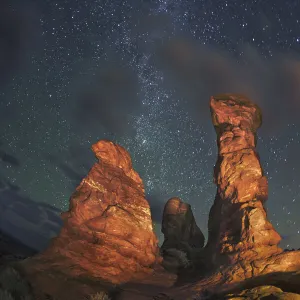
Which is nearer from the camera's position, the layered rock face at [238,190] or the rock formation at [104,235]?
the rock formation at [104,235]

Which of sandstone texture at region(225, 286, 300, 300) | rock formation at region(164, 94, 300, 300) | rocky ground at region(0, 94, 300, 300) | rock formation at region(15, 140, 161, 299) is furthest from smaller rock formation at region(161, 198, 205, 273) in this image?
sandstone texture at region(225, 286, 300, 300)

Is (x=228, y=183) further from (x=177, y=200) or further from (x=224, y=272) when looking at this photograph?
(x=177, y=200)

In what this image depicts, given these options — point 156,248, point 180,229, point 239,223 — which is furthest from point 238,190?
point 180,229

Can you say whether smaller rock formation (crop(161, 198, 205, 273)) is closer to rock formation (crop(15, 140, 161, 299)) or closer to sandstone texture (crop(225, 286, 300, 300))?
rock formation (crop(15, 140, 161, 299))

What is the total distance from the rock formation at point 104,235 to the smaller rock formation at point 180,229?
7280 millimetres

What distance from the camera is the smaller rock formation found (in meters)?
30.0

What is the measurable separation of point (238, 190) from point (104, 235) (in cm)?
1091

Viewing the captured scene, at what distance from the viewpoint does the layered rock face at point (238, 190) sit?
57.7 ft

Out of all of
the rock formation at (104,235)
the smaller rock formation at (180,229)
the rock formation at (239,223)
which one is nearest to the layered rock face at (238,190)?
the rock formation at (239,223)

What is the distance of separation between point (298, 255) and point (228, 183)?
8.74m

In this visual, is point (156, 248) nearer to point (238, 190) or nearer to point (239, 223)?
point (239, 223)

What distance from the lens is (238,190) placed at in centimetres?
2209

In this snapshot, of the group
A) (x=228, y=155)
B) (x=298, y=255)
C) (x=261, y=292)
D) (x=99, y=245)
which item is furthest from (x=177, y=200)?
(x=261, y=292)

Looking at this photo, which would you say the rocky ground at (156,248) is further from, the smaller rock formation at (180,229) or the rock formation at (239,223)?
the smaller rock formation at (180,229)
